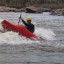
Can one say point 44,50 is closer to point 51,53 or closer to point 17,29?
point 51,53

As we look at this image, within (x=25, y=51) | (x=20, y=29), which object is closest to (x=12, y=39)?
(x=20, y=29)

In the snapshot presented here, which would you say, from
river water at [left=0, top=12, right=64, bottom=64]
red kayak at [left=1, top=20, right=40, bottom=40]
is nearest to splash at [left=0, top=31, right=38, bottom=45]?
river water at [left=0, top=12, right=64, bottom=64]

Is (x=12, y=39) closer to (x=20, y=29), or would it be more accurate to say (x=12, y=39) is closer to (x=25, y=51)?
(x=20, y=29)

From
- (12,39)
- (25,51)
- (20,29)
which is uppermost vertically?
(25,51)

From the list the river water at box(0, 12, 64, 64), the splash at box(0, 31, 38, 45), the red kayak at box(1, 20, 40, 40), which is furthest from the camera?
the red kayak at box(1, 20, 40, 40)

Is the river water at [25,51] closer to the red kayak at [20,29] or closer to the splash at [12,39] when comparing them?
the splash at [12,39]

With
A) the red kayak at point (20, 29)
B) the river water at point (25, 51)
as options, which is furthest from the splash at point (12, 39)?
the red kayak at point (20, 29)

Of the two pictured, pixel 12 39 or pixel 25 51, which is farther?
pixel 12 39

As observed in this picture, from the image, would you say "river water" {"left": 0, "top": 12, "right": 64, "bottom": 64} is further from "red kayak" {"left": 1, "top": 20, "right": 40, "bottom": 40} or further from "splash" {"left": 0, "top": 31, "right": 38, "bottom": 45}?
"red kayak" {"left": 1, "top": 20, "right": 40, "bottom": 40}

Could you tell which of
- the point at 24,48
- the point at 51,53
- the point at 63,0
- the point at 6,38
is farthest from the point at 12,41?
the point at 63,0

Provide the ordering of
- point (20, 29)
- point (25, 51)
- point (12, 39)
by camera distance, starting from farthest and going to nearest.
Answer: point (20, 29)
point (12, 39)
point (25, 51)

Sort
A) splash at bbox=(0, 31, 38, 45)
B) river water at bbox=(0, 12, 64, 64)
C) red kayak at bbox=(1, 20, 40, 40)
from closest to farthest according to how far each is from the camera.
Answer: river water at bbox=(0, 12, 64, 64) < splash at bbox=(0, 31, 38, 45) < red kayak at bbox=(1, 20, 40, 40)

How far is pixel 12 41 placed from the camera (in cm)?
2314

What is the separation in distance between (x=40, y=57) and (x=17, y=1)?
135980mm
